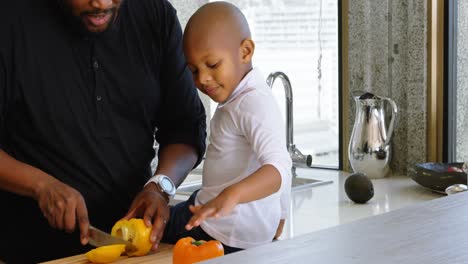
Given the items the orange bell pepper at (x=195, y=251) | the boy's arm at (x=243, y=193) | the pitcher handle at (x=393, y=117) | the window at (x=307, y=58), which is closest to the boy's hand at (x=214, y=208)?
the boy's arm at (x=243, y=193)

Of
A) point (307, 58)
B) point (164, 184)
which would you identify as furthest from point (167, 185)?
point (307, 58)

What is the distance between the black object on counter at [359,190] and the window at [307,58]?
76 cm

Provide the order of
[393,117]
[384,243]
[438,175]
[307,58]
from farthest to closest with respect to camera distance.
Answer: [307,58]
[393,117]
[438,175]
[384,243]

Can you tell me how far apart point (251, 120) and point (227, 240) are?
245 mm

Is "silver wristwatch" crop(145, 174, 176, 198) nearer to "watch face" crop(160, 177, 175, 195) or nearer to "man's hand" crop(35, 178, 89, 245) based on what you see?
"watch face" crop(160, 177, 175, 195)

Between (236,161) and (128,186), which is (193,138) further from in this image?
(236,161)

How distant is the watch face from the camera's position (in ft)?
5.64

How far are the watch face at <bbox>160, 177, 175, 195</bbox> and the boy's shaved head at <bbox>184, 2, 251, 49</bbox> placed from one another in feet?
1.05

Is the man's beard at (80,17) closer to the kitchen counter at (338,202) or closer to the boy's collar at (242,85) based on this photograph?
the boy's collar at (242,85)

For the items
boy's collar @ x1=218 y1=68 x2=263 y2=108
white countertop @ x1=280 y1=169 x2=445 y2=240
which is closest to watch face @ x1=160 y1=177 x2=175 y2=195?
boy's collar @ x1=218 y1=68 x2=263 y2=108

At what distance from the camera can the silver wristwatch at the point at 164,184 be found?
1713 millimetres

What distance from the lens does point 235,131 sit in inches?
62.1

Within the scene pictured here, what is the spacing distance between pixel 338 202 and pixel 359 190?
116 mm

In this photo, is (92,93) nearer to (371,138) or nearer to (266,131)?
(266,131)
